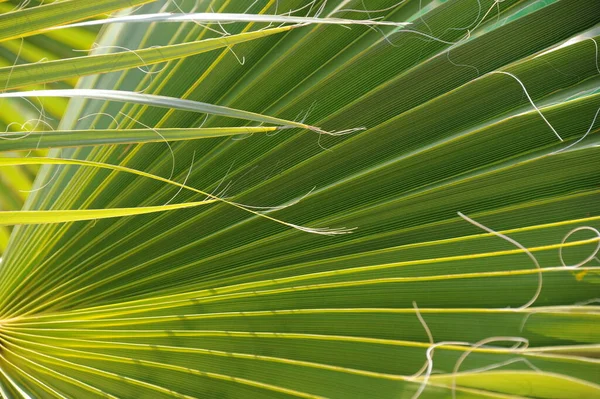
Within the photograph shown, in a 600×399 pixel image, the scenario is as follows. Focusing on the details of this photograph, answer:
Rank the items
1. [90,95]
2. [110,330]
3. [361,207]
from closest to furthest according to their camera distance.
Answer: [90,95], [361,207], [110,330]

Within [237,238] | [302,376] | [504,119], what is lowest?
[302,376]

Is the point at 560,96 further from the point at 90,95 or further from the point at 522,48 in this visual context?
the point at 90,95

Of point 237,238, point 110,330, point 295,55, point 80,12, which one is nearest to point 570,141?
point 295,55

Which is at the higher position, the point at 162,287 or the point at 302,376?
the point at 162,287

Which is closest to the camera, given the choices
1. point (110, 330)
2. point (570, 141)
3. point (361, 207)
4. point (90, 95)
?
point (90, 95)

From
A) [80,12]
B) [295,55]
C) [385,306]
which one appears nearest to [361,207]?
[385,306]

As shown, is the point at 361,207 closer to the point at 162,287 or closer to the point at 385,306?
the point at 385,306

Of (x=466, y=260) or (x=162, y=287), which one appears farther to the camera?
(x=162, y=287)
